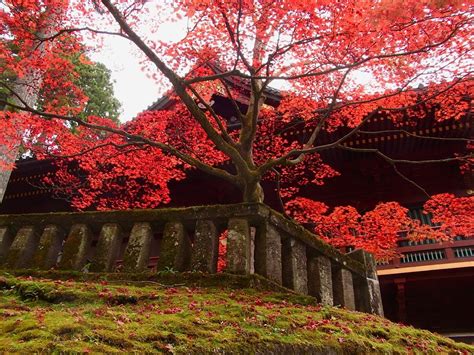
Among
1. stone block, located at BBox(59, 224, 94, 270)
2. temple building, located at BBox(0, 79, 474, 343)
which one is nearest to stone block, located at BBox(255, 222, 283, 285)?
stone block, located at BBox(59, 224, 94, 270)

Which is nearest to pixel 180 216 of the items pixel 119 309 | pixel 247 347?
pixel 119 309

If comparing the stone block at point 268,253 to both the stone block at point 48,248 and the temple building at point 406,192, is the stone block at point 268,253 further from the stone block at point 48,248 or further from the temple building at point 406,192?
the temple building at point 406,192

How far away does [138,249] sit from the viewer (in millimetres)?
4383

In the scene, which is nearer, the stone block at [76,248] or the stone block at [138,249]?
the stone block at [138,249]

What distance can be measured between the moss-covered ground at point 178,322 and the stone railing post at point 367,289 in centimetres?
89

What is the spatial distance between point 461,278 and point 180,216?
8.82 meters

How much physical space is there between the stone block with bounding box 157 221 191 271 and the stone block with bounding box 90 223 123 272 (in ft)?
1.82

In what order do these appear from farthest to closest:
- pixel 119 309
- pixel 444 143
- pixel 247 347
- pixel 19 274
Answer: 1. pixel 444 143
2. pixel 19 274
3. pixel 119 309
4. pixel 247 347

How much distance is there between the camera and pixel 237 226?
14.3 feet

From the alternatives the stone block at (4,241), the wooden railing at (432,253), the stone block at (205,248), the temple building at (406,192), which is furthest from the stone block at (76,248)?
the wooden railing at (432,253)

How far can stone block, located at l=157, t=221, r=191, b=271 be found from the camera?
4.29 m

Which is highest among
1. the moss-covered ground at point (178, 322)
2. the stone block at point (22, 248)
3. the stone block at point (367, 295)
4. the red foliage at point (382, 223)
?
the red foliage at point (382, 223)

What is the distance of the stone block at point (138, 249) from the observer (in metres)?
4.31

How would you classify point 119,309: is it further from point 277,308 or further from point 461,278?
point 461,278
